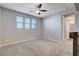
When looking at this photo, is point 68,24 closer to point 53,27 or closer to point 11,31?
point 53,27

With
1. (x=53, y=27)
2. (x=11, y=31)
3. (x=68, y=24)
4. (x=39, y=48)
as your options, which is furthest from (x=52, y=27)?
(x=11, y=31)

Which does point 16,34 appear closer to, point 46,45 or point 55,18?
point 46,45

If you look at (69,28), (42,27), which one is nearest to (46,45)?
(42,27)

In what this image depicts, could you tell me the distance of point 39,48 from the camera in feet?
5.18

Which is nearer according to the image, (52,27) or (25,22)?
(25,22)

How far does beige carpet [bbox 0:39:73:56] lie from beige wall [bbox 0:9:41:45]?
10 cm

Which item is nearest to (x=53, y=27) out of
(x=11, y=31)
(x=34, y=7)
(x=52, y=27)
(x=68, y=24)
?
(x=52, y=27)

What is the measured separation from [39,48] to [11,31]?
0.60 meters

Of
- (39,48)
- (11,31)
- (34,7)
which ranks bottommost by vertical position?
(39,48)

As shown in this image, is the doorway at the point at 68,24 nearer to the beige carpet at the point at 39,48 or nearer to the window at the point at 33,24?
the beige carpet at the point at 39,48

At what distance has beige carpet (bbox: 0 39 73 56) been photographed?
151 cm

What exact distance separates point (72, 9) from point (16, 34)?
111 cm

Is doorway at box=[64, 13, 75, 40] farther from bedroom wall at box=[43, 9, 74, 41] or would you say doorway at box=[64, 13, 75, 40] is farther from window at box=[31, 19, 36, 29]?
window at box=[31, 19, 36, 29]

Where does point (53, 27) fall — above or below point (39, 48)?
above
